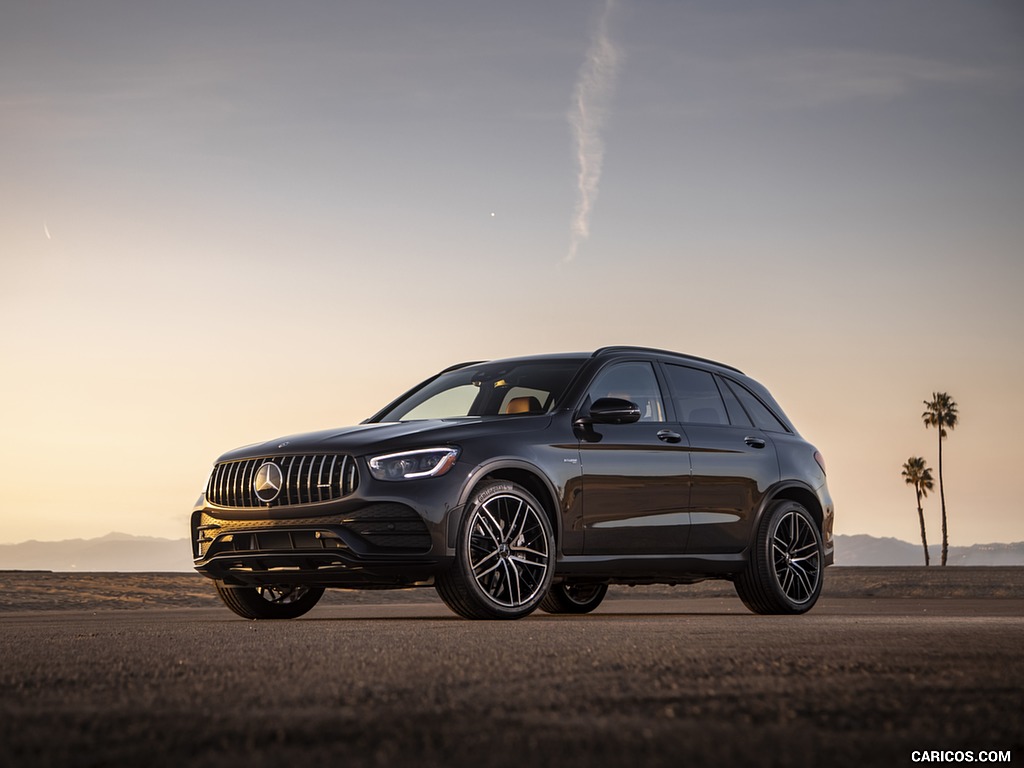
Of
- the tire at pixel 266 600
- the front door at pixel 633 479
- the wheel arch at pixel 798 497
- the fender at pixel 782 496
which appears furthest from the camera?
the wheel arch at pixel 798 497

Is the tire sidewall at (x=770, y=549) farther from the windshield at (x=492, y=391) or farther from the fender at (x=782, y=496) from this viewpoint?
the windshield at (x=492, y=391)

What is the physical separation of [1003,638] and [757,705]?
10.5 feet

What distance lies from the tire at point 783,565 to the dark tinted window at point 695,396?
91 centimetres

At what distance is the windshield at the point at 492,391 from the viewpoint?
981cm

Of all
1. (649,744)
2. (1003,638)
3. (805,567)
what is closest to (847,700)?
(649,744)

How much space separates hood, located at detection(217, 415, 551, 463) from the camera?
862 centimetres

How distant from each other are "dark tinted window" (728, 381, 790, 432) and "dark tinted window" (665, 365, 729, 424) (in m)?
0.34

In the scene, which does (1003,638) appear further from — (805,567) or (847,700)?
(805,567)

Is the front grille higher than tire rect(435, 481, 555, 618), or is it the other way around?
the front grille

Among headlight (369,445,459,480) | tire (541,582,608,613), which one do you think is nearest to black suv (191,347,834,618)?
headlight (369,445,459,480)

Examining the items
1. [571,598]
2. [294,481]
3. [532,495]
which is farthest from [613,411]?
[571,598]

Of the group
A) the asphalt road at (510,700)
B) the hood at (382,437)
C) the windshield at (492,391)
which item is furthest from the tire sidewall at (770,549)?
the asphalt road at (510,700)

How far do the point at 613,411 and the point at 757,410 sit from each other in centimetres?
251

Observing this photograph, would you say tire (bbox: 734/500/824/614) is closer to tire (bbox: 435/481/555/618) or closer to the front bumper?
tire (bbox: 435/481/555/618)
